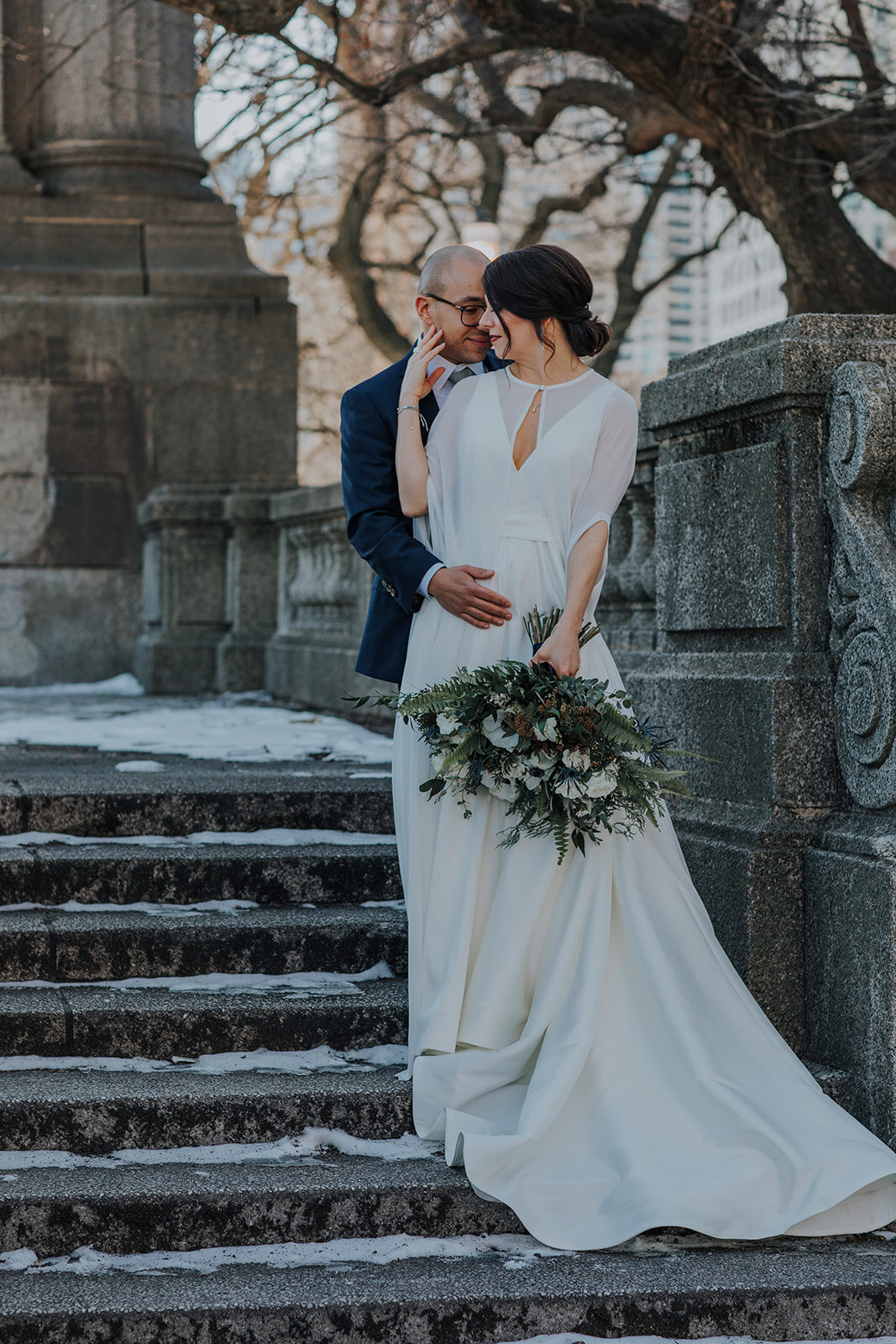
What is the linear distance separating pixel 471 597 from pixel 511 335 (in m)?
0.67

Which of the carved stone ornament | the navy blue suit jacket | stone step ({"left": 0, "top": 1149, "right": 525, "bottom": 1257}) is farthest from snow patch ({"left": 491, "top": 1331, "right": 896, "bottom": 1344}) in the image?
the navy blue suit jacket

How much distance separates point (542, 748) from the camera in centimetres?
377

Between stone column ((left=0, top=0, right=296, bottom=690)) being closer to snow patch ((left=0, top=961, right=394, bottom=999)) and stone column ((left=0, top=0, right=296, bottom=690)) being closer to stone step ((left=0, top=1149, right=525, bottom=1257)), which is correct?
snow patch ((left=0, top=961, right=394, bottom=999))

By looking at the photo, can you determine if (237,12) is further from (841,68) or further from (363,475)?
(841,68)

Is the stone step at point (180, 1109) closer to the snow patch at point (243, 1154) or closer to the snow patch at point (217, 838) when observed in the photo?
the snow patch at point (243, 1154)

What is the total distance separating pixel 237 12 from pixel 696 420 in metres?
6.11

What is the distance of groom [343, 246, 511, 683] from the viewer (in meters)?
4.02

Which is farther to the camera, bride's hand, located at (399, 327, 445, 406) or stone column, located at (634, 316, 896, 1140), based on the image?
bride's hand, located at (399, 327, 445, 406)

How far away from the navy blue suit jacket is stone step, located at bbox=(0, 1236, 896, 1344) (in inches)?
63.4

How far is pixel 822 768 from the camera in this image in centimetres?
426

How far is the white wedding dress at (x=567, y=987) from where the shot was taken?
3621 mm

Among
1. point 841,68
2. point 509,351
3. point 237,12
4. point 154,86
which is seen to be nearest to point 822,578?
point 509,351

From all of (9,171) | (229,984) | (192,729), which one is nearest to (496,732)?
(229,984)

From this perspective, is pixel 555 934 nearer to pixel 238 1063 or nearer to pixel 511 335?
pixel 238 1063
